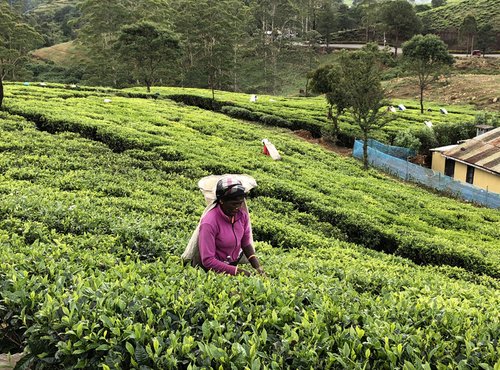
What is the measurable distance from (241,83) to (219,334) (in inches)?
2091

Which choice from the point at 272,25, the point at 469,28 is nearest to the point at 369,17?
the point at 469,28

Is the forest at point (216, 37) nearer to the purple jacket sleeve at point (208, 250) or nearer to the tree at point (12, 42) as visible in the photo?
the tree at point (12, 42)

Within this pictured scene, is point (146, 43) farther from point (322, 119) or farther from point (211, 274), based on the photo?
point (211, 274)

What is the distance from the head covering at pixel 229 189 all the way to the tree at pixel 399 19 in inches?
2246

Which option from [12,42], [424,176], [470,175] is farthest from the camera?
[12,42]

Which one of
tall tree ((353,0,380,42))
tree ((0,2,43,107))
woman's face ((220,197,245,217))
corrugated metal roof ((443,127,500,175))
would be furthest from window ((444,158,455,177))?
tall tree ((353,0,380,42))

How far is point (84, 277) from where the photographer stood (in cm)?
414

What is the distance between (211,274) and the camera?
4.24m

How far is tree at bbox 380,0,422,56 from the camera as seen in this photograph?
56.5m

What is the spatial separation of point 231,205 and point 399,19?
194 ft

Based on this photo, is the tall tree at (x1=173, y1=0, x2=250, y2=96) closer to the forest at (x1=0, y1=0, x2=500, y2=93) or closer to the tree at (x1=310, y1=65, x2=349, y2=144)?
the forest at (x1=0, y1=0, x2=500, y2=93)

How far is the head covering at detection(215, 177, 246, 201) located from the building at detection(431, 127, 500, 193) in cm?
1723

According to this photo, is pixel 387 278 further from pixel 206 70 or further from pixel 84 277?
pixel 206 70

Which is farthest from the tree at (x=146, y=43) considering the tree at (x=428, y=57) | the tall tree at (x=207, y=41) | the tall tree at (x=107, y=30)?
the tree at (x=428, y=57)
